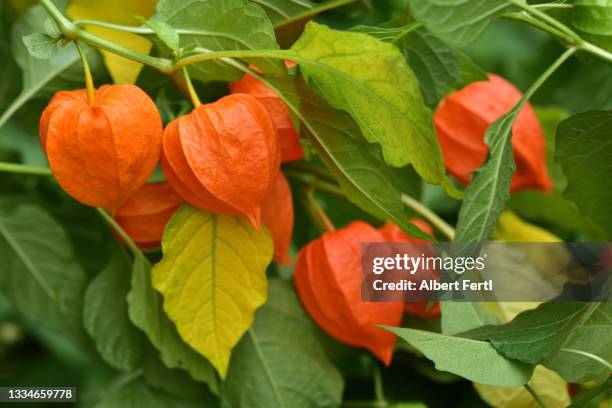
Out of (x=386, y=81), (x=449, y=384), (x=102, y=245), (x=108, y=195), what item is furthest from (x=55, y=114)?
→ (x=449, y=384)

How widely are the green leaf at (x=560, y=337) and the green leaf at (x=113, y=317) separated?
23 cm

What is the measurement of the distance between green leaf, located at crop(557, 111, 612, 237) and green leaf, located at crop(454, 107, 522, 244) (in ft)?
0.22

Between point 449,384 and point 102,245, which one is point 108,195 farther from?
point 449,384

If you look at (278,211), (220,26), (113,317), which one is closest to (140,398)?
(113,317)

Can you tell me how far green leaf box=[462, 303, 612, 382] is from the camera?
0.44 metres

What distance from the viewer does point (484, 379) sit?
0.43 metres

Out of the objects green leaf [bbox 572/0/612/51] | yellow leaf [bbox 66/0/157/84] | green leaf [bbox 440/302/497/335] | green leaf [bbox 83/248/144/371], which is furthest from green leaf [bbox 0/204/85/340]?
green leaf [bbox 572/0/612/51]

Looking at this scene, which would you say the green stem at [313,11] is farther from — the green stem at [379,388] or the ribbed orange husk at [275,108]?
the green stem at [379,388]

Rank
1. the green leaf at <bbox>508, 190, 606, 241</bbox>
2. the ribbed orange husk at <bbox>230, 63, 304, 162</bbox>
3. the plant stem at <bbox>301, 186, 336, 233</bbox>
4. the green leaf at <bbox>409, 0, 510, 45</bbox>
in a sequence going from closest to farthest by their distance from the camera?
the green leaf at <bbox>409, 0, 510, 45</bbox>
the ribbed orange husk at <bbox>230, 63, 304, 162</bbox>
the plant stem at <bbox>301, 186, 336, 233</bbox>
the green leaf at <bbox>508, 190, 606, 241</bbox>

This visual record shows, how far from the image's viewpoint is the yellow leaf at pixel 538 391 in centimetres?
55

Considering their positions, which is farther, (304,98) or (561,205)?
(561,205)

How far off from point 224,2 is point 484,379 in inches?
8.7

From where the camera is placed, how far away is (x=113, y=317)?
568 millimetres

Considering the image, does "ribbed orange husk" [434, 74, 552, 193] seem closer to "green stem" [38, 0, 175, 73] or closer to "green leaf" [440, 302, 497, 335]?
"green leaf" [440, 302, 497, 335]
